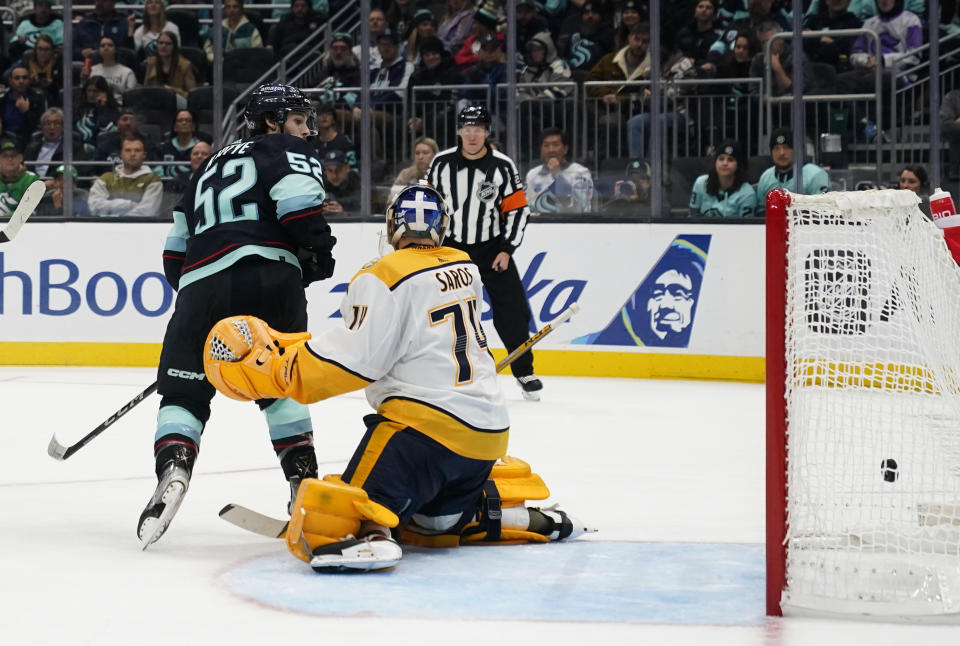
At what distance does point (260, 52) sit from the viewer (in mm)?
9305

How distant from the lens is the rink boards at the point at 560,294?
7809 millimetres

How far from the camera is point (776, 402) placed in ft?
9.14

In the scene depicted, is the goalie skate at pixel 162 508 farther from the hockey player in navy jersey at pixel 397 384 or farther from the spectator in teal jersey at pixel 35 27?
the spectator in teal jersey at pixel 35 27

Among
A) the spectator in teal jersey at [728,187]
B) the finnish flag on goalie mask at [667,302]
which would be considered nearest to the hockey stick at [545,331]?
the finnish flag on goalie mask at [667,302]

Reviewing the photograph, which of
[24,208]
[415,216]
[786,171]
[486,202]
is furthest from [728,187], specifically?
[415,216]

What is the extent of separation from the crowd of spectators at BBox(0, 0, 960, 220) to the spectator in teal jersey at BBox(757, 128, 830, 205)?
29cm

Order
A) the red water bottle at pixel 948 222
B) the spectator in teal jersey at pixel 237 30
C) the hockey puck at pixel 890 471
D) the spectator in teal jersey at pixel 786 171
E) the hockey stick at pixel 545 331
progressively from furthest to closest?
the spectator in teal jersey at pixel 237 30 < the spectator in teal jersey at pixel 786 171 < the hockey stick at pixel 545 331 < the red water bottle at pixel 948 222 < the hockey puck at pixel 890 471

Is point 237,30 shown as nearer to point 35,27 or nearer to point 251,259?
point 35,27

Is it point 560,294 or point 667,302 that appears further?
point 560,294

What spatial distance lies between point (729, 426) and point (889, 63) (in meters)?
2.86

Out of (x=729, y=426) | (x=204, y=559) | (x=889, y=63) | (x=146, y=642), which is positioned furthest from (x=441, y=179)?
(x=146, y=642)

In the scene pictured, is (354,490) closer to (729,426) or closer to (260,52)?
(729,426)

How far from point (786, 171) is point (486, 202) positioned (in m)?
1.81

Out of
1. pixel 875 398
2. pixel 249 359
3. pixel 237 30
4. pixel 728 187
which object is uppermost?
pixel 237 30
